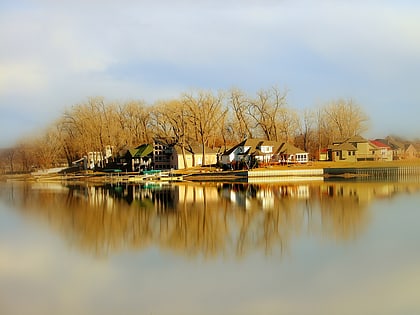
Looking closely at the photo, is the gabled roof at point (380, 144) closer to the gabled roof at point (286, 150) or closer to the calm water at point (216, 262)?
the gabled roof at point (286, 150)

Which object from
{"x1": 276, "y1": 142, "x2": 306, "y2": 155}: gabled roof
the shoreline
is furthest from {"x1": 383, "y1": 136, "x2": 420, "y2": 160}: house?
the shoreline

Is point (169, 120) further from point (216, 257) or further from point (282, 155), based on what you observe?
point (216, 257)

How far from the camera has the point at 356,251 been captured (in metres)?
14.6

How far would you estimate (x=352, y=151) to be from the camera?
68.4m

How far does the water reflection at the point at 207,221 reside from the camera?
53.8ft

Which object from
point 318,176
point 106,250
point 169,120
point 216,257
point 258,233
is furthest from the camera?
point 169,120

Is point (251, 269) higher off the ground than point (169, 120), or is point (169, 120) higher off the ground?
point (169, 120)

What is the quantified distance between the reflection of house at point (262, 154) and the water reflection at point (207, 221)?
29.4 meters

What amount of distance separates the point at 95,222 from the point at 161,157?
4883 cm

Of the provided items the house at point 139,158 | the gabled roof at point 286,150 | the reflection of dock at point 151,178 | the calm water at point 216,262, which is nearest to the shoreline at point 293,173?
the reflection of dock at point 151,178

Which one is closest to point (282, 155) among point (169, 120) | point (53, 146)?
point (169, 120)

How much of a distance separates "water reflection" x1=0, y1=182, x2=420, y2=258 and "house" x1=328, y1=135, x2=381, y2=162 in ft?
118

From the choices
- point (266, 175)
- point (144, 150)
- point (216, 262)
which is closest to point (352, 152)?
point (266, 175)

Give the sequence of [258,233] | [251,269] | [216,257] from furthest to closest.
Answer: [258,233] → [216,257] → [251,269]
